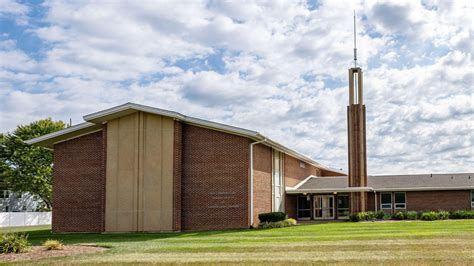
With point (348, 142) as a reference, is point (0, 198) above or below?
below

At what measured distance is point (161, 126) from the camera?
32188 millimetres

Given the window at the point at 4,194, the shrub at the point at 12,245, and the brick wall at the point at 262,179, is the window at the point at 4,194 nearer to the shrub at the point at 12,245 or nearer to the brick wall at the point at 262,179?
the brick wall at the point at 262,179

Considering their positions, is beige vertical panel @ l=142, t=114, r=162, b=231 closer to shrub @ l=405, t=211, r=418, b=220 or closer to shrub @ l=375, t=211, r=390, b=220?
shrub @ l=375, t=211, r=390, b=220

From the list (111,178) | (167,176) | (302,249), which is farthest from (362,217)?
(302,249)

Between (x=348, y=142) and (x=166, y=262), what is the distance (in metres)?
25.4

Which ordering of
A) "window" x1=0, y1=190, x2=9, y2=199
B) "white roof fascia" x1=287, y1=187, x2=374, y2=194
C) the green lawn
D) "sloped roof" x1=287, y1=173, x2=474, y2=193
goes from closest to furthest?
the green lawn < "white roof fascia" x1=287, y1=187, x2=374, y2=194 < "sloped roof" x1=287, y1=173, x2=474, y2=193 < "window" x1=0, y1=190, x2=9, y2=199

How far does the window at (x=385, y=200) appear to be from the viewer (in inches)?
1682

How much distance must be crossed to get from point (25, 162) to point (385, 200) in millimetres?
38388

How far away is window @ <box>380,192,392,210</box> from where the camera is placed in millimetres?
42719

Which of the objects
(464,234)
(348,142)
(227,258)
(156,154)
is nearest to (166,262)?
(227,258)

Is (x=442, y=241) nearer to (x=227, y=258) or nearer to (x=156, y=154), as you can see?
(x=227, y=258)

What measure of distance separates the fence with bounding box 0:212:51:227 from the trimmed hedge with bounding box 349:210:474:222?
111 ft

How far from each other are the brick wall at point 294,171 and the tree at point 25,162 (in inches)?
1177

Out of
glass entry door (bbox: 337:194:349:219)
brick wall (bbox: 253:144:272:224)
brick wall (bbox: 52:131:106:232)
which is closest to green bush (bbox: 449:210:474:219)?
glass entry door (bbox: 337:194:349:219)
